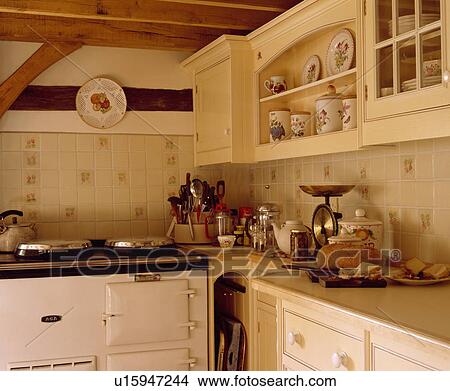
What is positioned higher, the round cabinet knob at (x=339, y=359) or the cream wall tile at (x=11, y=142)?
the cream wall tile at (x=11, y=142)

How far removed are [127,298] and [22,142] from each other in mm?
1169

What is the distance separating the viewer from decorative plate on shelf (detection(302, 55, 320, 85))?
266cm

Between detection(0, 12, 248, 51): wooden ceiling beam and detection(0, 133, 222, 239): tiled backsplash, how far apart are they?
52 centimetres

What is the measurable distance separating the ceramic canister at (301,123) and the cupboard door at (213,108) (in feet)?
1.46

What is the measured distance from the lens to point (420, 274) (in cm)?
197

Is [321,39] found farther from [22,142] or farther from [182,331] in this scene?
Result: [22,142]

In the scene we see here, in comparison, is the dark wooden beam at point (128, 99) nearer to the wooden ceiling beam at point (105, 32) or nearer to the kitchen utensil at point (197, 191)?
the wooden ceiling beam at point (105, 32)

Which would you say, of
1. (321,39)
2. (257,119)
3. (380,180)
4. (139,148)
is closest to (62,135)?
(139,148)

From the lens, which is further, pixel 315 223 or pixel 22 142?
pixel 22 142

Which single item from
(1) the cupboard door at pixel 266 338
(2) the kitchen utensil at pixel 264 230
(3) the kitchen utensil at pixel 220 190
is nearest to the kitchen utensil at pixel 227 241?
(2) the kitchen utensil at pixel 264 230

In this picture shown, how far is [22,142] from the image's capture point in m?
3.38

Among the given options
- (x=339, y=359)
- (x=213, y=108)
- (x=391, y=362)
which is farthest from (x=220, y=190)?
(x=391, y=362)

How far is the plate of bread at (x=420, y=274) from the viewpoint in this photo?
1.90 m

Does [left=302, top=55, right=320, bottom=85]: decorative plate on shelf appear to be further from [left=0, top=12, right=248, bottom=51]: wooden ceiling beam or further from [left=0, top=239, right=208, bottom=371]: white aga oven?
[left=0, top=239, right=208, bottom=371]: white aga oven
